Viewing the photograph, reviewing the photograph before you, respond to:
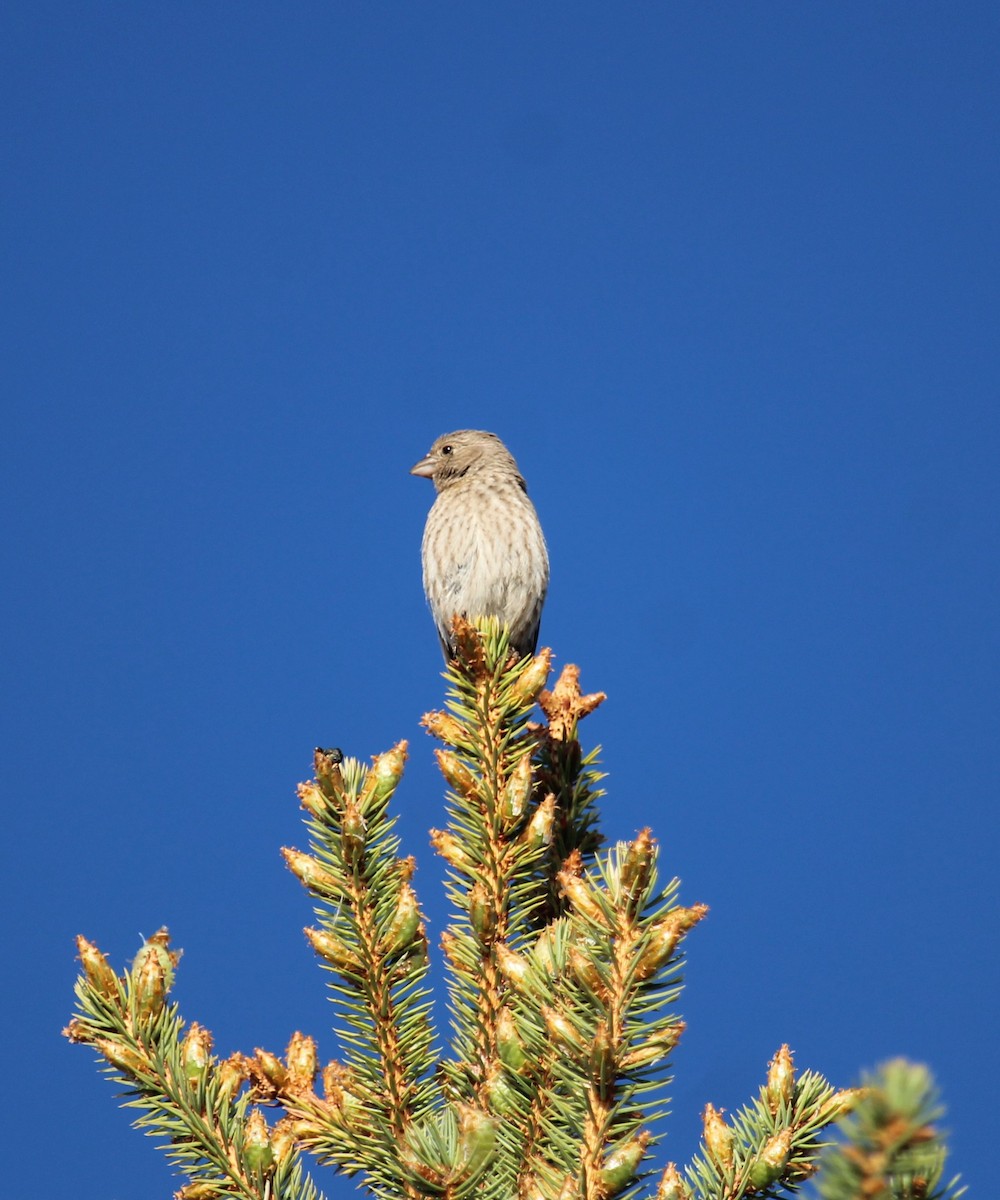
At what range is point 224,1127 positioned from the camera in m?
2.04

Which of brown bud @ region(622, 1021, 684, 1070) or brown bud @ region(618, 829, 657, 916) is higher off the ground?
brown bud @ region(618, 829, 657, 916)

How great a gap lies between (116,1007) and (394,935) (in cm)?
55

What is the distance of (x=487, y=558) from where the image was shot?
657 cm

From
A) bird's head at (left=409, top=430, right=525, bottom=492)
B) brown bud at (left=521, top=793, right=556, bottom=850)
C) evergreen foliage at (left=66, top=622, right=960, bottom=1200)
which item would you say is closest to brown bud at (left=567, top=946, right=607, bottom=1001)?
evergreen foliage at (left=66, top=622, right=960, bottom=1200)

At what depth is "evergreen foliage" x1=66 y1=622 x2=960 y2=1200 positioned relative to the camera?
192cm

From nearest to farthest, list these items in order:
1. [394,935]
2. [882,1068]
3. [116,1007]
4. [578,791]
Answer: [882,1068], [116,1007], [394,935], [578,791]

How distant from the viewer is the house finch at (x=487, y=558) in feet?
21.6

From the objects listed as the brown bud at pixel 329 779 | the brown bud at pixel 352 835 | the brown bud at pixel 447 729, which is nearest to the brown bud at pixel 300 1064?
the brown bud at pixel 352 835

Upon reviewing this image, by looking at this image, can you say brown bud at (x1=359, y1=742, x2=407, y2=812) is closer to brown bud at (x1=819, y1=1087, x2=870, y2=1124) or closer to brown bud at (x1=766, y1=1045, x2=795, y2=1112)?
brown bud at (x1=766, y1=1045, x2=795, y2=1112)

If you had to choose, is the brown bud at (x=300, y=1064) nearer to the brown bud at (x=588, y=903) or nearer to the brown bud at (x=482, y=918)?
the brown bud at (x=482, y=918)

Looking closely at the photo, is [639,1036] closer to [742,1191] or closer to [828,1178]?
[742,1191]

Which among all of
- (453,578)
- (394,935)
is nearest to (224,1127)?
(394,935)

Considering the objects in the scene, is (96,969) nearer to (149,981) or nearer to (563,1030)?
(149,981)

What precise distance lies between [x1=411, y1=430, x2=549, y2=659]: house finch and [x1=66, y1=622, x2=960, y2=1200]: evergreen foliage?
3.83 m
